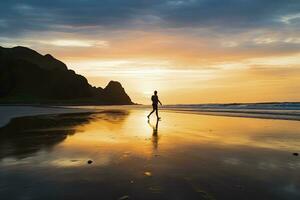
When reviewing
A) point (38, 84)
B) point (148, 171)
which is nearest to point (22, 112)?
point (148, 171)

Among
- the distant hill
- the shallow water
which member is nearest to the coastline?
the shallow water

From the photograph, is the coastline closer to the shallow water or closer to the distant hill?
the shallow water

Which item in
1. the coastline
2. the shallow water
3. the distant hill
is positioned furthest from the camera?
the distant hill

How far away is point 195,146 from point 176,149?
1.14m

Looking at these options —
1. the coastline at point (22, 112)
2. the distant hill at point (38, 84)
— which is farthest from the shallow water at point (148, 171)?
the distant hill at point (38, 84)

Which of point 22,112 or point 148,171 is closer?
point 148,171

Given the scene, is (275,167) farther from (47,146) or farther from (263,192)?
(47,146)

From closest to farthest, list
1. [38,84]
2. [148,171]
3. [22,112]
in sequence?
[148,171] < [22,112] < [38,84]

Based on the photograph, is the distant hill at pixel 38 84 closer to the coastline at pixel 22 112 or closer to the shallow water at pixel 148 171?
the coastline at pixel 22 112

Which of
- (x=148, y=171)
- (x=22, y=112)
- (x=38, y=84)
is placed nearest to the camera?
(x=148, y=171)

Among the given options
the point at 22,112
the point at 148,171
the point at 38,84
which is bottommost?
the point at 148,171

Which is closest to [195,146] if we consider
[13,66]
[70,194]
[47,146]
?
[47,146]

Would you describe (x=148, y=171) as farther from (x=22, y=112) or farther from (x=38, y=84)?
(x=38, y=84)

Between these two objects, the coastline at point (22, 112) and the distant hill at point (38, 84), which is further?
the distant hill at point (38, 84)
